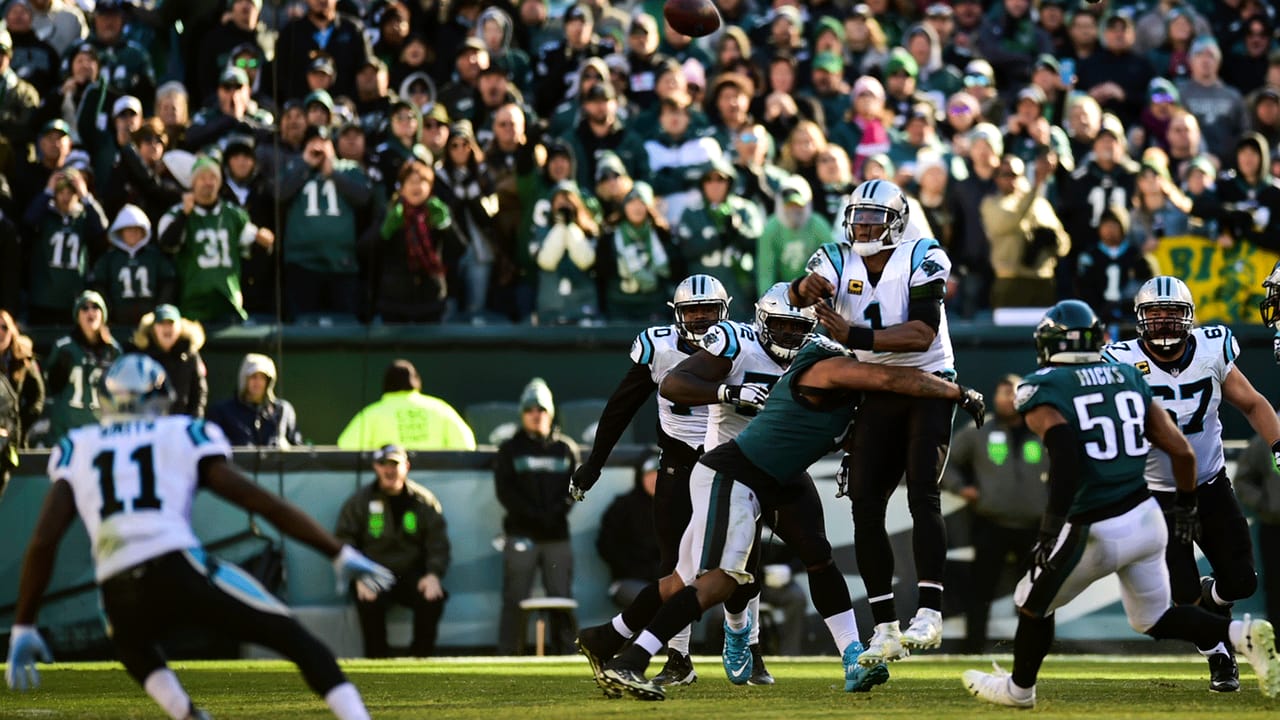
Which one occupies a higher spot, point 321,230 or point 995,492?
point 321,230

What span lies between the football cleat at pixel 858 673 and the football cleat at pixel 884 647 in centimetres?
18

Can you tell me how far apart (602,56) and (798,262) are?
3.10 m

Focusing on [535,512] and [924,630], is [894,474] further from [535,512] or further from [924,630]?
[535,512]

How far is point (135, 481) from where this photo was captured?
6.78m

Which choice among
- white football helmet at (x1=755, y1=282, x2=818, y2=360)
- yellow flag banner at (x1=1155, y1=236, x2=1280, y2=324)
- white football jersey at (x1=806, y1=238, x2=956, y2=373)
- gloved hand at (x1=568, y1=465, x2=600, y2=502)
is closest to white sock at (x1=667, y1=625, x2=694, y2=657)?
gloved hand at (x1=568, y1=465, x2=600, y2=502)

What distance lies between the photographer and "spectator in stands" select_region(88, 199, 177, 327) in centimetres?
1425

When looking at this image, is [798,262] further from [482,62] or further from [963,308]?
[482,62]

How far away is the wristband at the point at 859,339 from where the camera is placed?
8.84 m

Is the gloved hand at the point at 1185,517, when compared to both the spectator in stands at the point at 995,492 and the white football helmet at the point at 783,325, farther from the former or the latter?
the spectator in stands at the point at 995,492

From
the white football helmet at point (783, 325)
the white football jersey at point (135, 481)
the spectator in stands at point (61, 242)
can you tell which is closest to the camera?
the white football jersey at point (135, 481)

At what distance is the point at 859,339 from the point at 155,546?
3.40 m

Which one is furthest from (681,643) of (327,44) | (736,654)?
(327,44)

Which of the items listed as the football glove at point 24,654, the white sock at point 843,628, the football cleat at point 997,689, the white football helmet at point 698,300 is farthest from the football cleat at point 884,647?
the football glove at point 24,654

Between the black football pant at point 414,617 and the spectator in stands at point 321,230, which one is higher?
the spectator in stands at point 321,230
